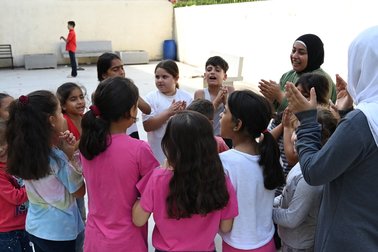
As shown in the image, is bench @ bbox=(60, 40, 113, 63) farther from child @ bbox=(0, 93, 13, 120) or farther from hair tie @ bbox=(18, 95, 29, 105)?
hair tie @ bbox=(18, 95, 29, 105)

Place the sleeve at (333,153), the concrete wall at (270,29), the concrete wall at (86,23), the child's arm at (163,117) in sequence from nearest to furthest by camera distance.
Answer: the sleeve at (333,153), the child's arm at (163,117), the concrete wall at (270,29), the concrete wall at (86,23)

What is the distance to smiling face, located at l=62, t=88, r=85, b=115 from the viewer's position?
2424 millimetres

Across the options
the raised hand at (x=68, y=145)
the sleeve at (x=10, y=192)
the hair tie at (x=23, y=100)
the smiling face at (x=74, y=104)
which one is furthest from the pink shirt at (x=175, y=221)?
the smiling face at (x=74, y=104)

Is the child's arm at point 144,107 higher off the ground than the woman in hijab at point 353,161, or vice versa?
the woman in hijab at point 353,161

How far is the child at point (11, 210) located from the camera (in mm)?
1875

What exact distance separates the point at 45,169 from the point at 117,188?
0.37 metres

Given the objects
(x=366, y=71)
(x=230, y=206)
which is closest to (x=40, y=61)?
(x=230, y=206)

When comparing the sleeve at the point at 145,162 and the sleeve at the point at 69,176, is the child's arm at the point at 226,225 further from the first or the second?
the sleeve at the point at 69,176

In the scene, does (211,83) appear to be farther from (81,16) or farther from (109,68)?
(81,16)

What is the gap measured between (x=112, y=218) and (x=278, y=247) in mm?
1459

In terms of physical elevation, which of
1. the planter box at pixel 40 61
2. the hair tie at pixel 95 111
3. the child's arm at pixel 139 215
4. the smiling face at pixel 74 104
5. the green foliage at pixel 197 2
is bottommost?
the planter box at pixel 40 61

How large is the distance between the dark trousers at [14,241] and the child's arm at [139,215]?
85cm

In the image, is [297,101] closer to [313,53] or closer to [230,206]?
[230,206]

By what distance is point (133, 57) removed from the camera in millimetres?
14039
